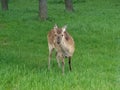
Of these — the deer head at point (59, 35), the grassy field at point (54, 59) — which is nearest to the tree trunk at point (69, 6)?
the grassy field at point (54, 59)

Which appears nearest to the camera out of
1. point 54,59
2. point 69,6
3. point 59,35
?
point 59,35

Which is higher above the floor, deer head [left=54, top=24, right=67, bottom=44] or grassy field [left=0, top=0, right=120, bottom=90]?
deer head [left=54, top=24, right=67, bottom=44]

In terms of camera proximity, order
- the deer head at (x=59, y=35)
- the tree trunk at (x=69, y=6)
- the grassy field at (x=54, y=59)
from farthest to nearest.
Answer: the tree trunk at (x=69, y=6) → the deer head at (x=59, y=35) → the grassy field at (x=54, y=59)

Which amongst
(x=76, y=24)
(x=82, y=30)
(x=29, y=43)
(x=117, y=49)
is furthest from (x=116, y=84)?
(x=76, y=24)

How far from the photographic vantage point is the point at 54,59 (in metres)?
15.1

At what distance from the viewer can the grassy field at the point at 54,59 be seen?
384 inches

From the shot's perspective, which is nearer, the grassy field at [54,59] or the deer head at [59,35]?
the grassy field at [54,59]

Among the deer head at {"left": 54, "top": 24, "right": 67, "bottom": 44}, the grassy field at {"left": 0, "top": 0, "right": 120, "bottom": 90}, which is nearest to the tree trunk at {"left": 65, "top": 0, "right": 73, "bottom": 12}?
the grassy field at {"left": 0, "top": 0, "right": 120, "bottom": 90}

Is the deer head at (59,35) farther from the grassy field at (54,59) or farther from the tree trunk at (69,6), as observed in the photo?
the tree trunk at (69,6)

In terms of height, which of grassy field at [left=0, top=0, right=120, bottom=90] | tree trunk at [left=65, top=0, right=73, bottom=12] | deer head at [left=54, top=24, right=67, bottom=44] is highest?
deer head at [left=54, top=24, right=67, bottom=44]

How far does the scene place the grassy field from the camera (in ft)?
32.0

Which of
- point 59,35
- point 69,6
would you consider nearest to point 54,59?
point 59,35

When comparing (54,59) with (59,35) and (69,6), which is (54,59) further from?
(69,6)

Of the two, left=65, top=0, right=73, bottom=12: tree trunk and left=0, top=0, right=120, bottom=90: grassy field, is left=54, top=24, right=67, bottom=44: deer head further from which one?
left=65, top=0, right=73, bottom=12: tree trunk
